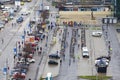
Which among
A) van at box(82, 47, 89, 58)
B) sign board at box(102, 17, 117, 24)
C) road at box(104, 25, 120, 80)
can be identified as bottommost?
road at box(104, 25, 120, 80)

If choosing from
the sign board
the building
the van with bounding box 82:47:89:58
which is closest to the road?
the sign board

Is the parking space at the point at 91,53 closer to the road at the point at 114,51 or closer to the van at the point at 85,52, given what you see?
the van at the point at 85,52

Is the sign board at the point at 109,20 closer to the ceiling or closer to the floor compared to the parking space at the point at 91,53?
closer to the ceiling

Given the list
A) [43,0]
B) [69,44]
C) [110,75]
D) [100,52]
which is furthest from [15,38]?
[43,0]

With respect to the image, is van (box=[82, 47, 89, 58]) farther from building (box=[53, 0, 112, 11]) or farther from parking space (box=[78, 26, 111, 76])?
building (box=[53, 0, 112, 11])

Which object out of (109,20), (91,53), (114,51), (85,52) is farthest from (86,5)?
(85,52)

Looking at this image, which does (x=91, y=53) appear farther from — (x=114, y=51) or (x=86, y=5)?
(x=86, y=5)

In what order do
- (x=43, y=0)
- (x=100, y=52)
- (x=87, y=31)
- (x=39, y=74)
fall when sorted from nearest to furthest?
1. (x=39, y=74)
2. (x=100, y=52)
3. (x=87, y=31)
4. (x=43, y=0)

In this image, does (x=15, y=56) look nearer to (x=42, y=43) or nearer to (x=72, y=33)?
(x=42, y=43)

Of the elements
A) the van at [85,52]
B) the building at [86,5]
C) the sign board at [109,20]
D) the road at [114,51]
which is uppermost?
the building at [86,5]

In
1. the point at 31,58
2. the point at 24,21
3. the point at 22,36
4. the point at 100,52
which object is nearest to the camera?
the point at 31,58

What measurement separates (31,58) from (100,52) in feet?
14.4

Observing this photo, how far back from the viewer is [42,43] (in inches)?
1245

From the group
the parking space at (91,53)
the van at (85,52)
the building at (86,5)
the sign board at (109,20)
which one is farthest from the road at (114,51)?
the building at (86,5)
